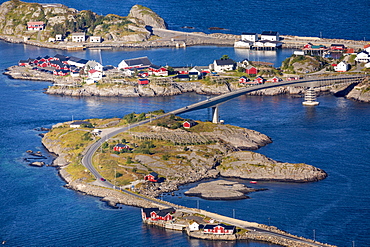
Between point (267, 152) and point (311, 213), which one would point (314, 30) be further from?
point (311, 213)

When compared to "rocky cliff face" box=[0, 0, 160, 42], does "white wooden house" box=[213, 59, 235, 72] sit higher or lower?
lower

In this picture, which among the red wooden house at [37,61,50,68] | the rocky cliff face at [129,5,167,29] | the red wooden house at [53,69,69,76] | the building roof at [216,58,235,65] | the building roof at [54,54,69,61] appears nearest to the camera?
the building roof at [216,58,235,65]

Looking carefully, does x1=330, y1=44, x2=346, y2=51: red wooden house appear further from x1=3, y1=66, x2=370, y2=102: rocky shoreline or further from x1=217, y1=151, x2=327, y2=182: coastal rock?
x1=217, y1=151, x2=327, y2=182: coastal rock

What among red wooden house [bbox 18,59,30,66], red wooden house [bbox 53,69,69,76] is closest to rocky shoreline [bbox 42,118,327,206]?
red wooden house [bbox 53,69,69,76]

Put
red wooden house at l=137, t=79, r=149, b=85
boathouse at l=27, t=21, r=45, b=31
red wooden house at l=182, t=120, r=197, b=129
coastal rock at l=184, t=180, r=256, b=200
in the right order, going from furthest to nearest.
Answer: boathouse at l=27, t=21, r=45, b=31 → red wooden house at l=137, t=79, r=149, b=85 → red wooden house at l=182, t=120, r=197, b=129 → coastal rock at l=184, t=180, r=256, b=200

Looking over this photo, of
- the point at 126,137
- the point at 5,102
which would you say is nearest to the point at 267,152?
the point at 126,137

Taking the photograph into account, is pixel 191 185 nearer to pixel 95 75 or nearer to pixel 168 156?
pixel 168 156

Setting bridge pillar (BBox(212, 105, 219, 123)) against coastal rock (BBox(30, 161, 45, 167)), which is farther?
bridge pillar (BBox(212, 105, 219, 123))
